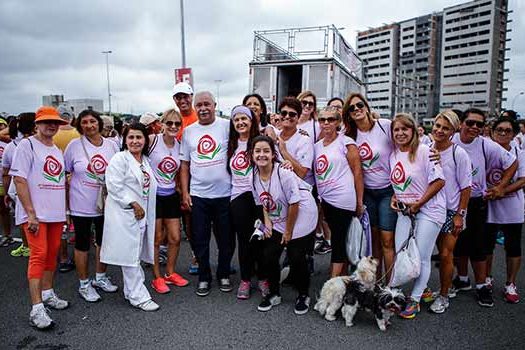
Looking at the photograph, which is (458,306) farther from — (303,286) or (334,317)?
(303,286)

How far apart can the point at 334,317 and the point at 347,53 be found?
11309 millimetres

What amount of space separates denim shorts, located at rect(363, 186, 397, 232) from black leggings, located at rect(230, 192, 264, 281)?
1114 millimetres

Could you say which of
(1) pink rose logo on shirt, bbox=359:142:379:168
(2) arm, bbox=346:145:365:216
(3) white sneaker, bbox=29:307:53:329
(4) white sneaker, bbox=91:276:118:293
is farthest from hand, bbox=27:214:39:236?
(1) pink rose logo on shirt, bbox=359:142:379:168

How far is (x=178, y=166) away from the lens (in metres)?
4.09

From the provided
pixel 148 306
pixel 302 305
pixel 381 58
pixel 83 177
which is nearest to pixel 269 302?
pixel 302 305

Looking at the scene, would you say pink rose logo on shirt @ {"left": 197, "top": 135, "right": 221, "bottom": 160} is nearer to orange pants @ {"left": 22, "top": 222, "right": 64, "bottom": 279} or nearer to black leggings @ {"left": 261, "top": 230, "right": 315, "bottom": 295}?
black leggings @ {"left": 261, "top": 230, "right": 315, "bottom": 295}

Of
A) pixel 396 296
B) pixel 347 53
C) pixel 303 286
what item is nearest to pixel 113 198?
pixel 303 286

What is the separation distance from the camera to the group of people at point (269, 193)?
337cm

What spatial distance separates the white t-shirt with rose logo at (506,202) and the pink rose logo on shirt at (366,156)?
1.23m

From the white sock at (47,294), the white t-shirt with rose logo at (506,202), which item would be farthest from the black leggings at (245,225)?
the white t-shirt with rose logo at (506,202)

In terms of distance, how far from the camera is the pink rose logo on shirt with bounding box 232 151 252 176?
373 centimetres

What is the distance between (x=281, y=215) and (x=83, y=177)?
202cm

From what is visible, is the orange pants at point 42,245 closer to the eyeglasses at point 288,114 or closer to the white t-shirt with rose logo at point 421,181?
the eyeglasses at point 288,114

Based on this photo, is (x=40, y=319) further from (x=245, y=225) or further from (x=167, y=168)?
(x=245, y=225)
